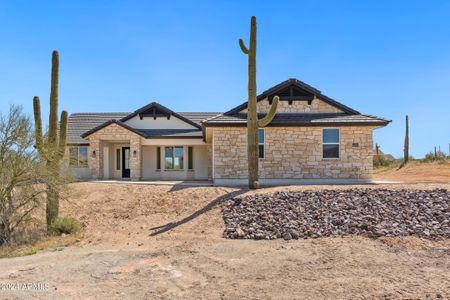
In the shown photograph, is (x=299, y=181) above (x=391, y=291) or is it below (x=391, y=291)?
above

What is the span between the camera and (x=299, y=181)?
17.3 metres

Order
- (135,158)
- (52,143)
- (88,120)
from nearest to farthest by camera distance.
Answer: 1. (52,143)
2. (135,158)
3. (88,120)

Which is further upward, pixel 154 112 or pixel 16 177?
pixel 154 112

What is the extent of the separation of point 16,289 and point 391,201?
11468 millimetres

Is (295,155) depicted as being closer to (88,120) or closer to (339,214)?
(339,214)

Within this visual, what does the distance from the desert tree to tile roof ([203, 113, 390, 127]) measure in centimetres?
805

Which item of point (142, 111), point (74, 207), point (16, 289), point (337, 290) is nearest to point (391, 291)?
point (337, 290)

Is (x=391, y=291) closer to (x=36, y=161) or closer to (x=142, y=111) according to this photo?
(x=36, y=161)

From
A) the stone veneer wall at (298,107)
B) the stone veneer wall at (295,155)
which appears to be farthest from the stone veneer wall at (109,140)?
the stone veneer wall at (298,107)

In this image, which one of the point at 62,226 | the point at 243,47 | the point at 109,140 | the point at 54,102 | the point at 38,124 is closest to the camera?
the point at 62,226

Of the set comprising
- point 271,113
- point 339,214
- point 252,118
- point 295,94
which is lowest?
point 339,214

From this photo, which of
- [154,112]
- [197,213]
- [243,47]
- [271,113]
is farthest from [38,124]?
[154,112]

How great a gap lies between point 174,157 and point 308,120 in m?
10.1

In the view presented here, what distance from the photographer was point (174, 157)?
918 inches
